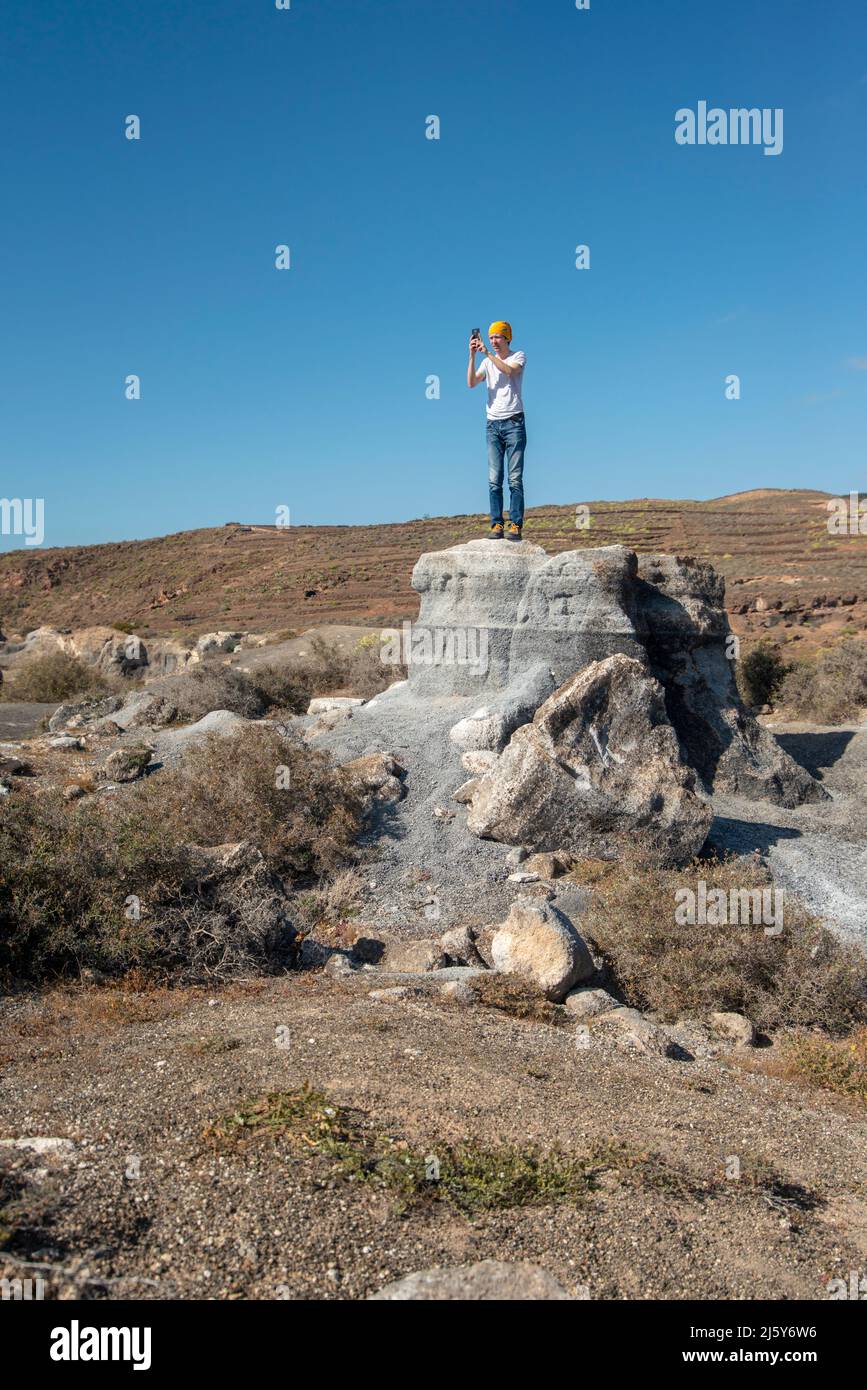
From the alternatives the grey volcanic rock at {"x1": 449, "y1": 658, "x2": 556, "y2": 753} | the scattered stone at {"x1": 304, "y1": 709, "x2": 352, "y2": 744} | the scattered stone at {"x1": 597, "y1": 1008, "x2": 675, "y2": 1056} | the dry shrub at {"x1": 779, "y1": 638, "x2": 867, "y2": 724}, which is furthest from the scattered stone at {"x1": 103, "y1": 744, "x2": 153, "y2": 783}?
the dry shrub at {"x1": 779, "y1": 638, "x2": 867, "y2": 724}

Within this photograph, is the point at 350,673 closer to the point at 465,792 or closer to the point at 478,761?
the point at 478,761

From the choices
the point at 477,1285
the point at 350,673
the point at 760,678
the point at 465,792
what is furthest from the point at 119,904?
the point at 760,678

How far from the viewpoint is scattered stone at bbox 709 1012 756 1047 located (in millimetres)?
5762

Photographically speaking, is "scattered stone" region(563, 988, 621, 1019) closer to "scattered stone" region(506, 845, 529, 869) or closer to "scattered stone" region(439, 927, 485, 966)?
"scattered stone" region(439, 927, 485, 966)

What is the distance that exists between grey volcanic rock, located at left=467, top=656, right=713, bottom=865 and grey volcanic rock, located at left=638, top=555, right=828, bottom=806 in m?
2.00

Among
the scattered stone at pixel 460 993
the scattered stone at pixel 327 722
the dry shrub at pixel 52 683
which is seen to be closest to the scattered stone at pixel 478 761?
the scattered stone at pixel 327 722

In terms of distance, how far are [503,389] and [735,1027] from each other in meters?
6.63

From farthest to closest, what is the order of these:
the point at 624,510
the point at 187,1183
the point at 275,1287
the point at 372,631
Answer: the point at 624,510, the point at 372,631, the point at 187,1183, the point at 275,1287

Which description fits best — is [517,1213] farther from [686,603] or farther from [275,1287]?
[686,603]

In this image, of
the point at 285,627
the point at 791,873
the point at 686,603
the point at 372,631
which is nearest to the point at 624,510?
the point at 285,627

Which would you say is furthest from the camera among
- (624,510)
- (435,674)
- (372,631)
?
(624,510)
